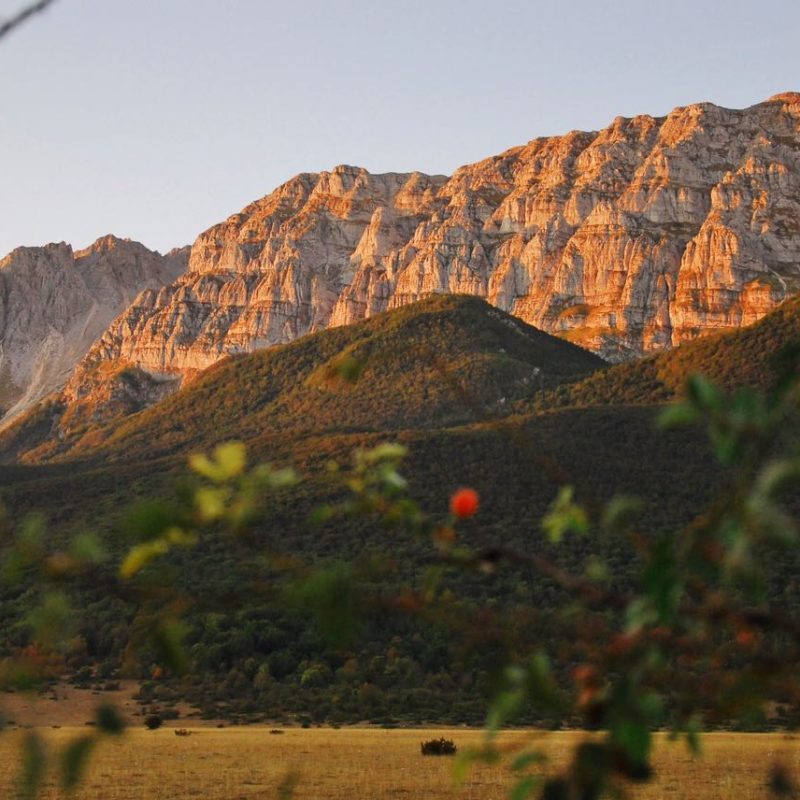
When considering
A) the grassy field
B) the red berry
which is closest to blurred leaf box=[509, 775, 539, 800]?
the red berry

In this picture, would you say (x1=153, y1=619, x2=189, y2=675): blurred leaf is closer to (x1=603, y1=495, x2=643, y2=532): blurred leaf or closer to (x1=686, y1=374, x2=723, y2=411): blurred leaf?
(x1=603, y1=495, x2=643, y2=532): blurred leaf

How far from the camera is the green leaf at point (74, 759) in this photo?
10.3 feet

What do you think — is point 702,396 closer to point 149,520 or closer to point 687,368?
point 149,520

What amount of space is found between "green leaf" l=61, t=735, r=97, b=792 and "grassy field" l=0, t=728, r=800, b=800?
65.2ft

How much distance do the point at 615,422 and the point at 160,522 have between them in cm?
9751

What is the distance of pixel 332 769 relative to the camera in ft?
110

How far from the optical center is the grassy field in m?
28.6

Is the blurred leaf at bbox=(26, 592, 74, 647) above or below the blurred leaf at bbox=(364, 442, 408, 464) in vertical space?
below

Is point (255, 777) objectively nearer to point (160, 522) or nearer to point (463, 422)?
point (160, 522)

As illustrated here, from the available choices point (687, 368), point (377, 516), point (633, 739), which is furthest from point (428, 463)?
point (633, 739)

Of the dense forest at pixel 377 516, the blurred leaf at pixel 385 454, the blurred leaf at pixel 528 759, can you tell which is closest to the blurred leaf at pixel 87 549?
the dense forest at pixel 377 516

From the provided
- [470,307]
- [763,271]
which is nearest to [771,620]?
[470,307]

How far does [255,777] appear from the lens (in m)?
32.4

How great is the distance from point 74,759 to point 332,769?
31.4 meters
